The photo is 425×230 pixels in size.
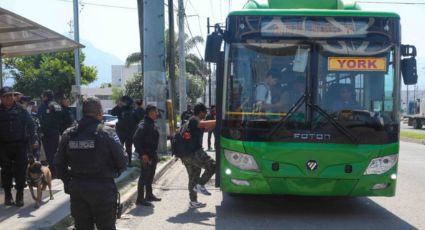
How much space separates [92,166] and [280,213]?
431 centimetres

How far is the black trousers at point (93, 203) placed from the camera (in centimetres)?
493

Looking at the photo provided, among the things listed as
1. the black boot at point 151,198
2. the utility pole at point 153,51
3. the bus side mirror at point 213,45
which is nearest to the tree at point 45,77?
the utility pole at point 153,51

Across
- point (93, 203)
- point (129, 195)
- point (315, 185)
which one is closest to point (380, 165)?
point (315, 185)

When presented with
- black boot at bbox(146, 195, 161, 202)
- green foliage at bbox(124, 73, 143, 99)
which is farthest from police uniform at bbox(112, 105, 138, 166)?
green foliage at bbox(124, 73, 143, 99)

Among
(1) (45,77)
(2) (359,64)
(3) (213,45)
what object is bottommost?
(2) (359,64)

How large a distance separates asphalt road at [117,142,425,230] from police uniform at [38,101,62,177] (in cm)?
222

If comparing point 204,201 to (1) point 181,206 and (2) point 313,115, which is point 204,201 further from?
(2) point 313,115

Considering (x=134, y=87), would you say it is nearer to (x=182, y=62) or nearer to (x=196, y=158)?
(x=182, y=62)

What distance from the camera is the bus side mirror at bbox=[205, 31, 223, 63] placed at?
7801 millimetres

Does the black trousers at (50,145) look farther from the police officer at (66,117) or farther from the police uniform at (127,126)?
the police uniform at (127,126)

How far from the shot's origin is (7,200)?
793cm

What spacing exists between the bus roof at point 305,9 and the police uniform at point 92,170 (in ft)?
11.9

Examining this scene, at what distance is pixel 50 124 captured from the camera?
10.6 m

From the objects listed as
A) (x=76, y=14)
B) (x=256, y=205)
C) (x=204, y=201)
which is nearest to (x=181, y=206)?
(x=204, y=201)
